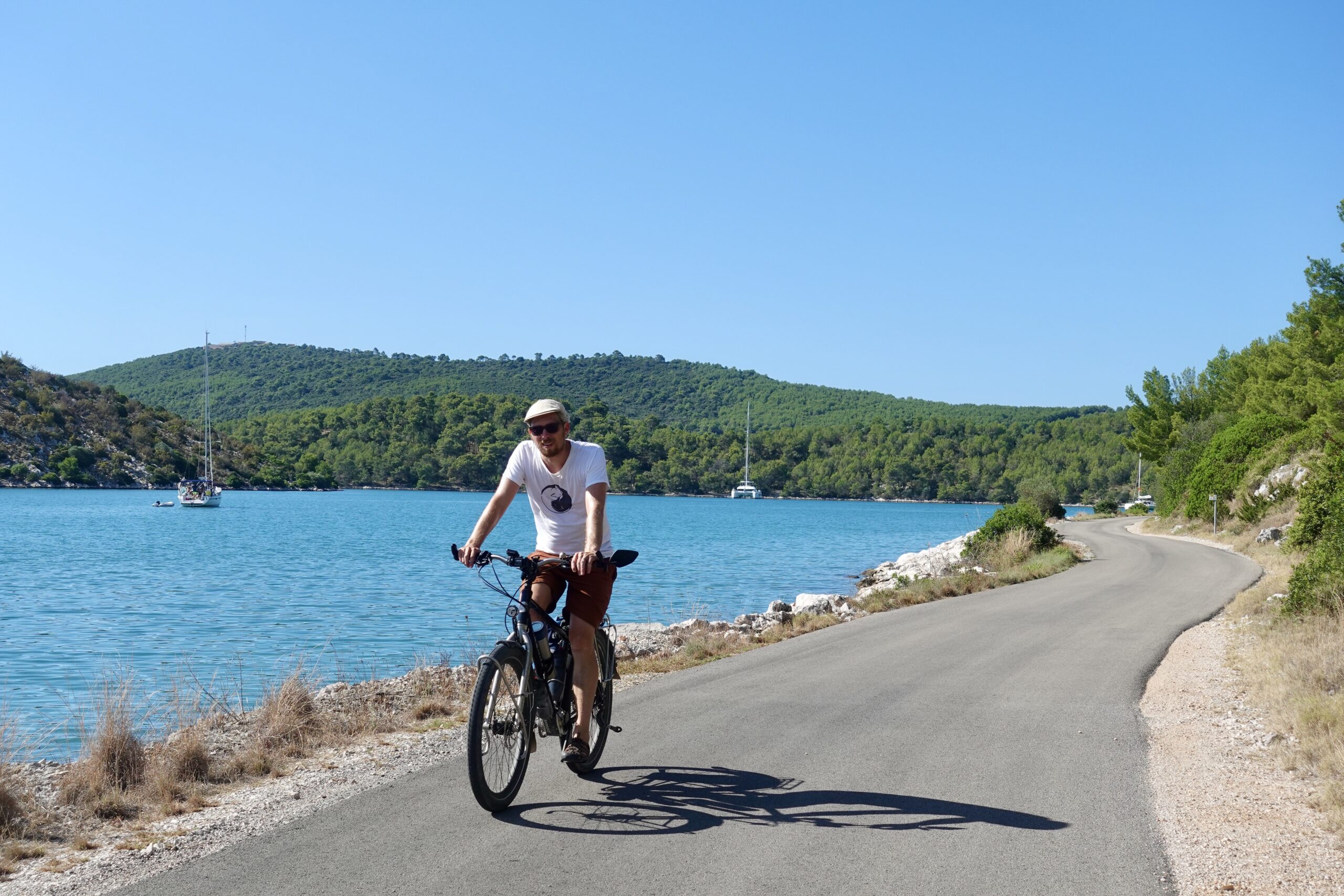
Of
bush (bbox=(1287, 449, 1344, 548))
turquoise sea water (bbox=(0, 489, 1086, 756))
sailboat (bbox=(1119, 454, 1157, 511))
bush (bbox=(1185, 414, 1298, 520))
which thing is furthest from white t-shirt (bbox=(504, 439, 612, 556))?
sailboat (bbox=(1119, 454, 1157, 511))

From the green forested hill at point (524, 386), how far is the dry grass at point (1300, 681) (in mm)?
128523

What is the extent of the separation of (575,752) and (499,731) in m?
0.63

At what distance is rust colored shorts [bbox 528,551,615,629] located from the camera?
6086 mm

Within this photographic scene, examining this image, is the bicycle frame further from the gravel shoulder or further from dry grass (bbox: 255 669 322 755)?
the gravel shoulder

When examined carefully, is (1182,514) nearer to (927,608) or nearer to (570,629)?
(927,608)

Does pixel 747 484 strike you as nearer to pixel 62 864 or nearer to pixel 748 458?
pixel 748 458

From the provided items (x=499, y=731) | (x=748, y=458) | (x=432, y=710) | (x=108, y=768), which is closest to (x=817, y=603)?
(x=432, y=710)

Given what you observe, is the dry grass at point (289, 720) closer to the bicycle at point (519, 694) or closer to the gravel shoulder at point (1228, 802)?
the bicycle at point (519, 694)

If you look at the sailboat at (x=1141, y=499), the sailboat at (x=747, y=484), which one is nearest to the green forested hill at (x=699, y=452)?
the sailboat at (x=747, y=484)

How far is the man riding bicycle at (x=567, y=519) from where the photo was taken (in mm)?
6039

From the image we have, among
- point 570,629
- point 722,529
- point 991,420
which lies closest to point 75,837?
point 570,629

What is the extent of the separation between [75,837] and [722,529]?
6933 cm

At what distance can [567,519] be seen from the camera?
20.3 feet

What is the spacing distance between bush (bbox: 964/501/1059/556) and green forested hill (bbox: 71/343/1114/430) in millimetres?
107206
